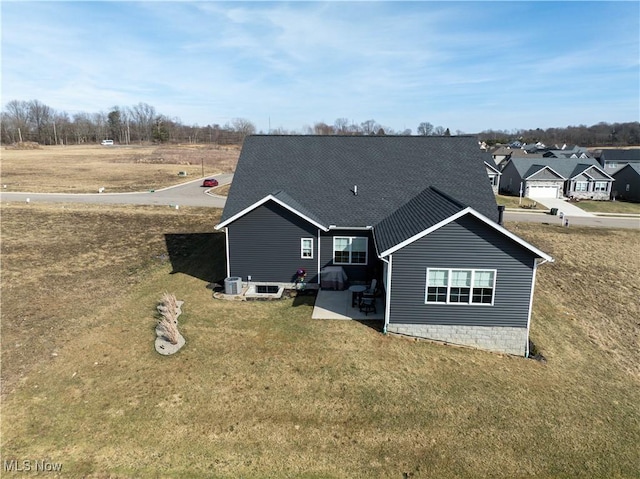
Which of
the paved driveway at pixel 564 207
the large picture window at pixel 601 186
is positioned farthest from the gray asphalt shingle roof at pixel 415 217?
the large picture window at pixel 601 186

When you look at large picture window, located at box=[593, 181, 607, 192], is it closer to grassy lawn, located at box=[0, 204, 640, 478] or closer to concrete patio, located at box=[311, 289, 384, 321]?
grassy lawn, located at box=[0, 204, 640, 478]

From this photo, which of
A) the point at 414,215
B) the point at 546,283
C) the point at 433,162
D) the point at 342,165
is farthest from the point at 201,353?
the point at 546,283

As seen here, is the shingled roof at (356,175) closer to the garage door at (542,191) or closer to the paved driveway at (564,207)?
the paved driveway at (564,207)

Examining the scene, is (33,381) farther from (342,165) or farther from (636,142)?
(636,142)

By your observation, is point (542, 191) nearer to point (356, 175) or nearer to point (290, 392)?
point (356, 175)

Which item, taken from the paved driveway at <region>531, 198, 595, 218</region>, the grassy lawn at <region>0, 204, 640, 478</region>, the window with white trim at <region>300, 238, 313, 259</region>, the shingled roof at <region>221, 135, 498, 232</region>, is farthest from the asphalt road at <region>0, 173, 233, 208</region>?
the paved driveway at <region>531, 198, 595, 218</region>
